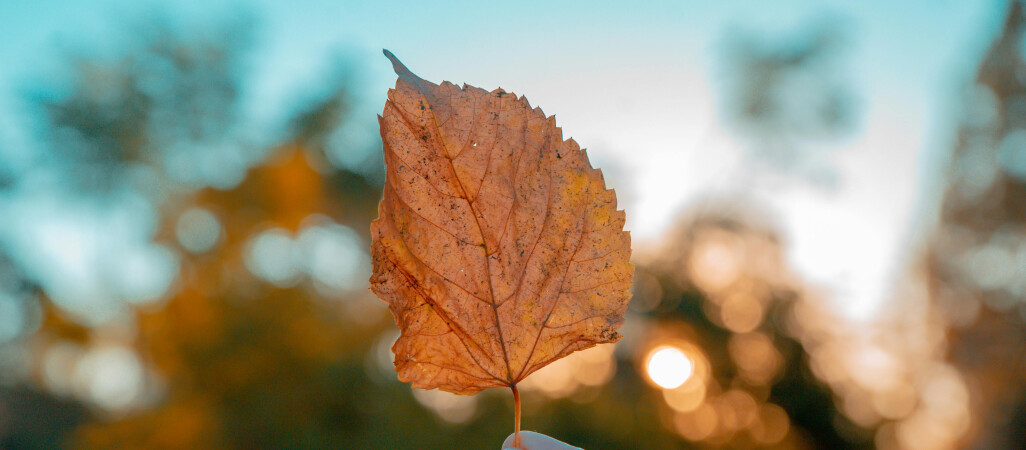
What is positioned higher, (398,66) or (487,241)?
(398,66)

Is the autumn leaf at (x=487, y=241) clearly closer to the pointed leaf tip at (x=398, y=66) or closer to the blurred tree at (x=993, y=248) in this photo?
the pointed leaf tip at (x=398, y=66)

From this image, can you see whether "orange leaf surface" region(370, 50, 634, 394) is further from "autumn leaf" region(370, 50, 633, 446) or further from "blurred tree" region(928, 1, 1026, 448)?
"blurred tree" region(928, 1, 1026, 448)

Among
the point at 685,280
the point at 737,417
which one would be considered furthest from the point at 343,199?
the point at 737,417

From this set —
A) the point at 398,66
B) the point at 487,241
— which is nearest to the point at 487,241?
the point at 487,241

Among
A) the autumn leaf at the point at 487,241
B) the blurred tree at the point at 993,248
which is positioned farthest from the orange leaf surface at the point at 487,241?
the blurred tree at the point at 993,248

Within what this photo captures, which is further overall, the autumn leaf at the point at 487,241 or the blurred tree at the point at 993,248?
the blurred tree at the point at 993,248

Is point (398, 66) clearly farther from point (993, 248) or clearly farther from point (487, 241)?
point (993, 248)

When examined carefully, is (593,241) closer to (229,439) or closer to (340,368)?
(340,368)

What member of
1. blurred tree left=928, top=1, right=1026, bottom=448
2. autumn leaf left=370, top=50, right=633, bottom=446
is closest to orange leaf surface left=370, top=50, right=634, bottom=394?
autumn leaf left=370, top=50, right=633, bottom=446
